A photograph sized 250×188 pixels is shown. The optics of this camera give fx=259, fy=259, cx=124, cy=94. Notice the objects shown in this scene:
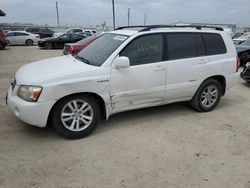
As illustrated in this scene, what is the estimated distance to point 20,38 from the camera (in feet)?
77.9

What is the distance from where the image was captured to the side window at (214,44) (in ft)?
17.7

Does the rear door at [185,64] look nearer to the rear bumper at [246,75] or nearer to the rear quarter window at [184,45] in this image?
the rear quarter window at [184,45]

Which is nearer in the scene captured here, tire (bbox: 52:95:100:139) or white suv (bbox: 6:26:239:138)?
white suv (bbox: 6:26:239:138)

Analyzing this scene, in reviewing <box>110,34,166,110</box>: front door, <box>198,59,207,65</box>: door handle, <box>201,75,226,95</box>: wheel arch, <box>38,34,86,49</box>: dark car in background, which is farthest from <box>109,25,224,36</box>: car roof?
<box>38,34,86,49</box>: dark car in background

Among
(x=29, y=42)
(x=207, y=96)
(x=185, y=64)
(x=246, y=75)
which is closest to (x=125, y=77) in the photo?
(x=185, y=64)

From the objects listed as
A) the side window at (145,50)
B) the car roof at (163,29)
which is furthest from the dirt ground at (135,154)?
the car roof at (163,29)

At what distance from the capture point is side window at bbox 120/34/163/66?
177 inches

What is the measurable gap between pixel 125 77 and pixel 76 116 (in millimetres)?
1037

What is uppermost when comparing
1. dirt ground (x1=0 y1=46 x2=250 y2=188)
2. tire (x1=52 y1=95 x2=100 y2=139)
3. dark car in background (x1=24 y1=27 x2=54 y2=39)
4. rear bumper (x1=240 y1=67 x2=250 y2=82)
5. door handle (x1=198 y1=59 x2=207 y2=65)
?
door handle (x1=198 y1=59 x2=207 y2=65)

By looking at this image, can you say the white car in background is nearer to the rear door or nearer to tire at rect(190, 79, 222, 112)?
the rear door

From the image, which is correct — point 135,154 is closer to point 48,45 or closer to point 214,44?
point 214,44

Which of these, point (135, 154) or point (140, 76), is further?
point (140, 76)

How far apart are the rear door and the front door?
0.19 m

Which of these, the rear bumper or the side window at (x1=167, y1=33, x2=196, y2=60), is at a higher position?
the side window at (x1=167, y1=33, x2=196, y2=60)
